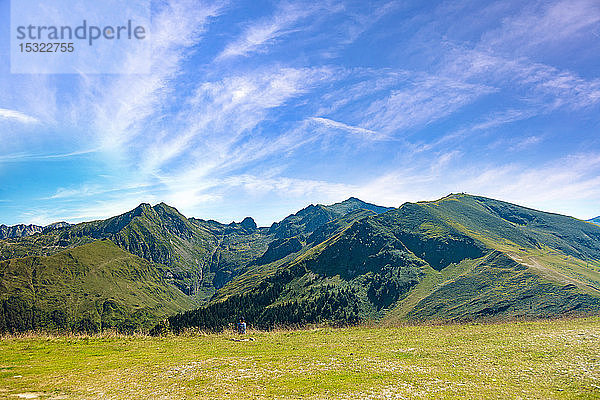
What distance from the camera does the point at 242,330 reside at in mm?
44500

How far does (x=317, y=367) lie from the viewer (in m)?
25.1

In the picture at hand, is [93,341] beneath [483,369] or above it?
above

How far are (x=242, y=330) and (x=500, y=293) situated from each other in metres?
115

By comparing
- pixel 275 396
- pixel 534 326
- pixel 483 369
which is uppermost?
pixel 275 396

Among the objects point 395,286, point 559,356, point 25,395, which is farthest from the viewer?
point 395,286

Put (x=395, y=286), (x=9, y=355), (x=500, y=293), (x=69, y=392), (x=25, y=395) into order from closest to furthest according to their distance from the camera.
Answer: (x=25, y=395), (x=69, y=392), (x=9, y=355), (x=500, y=293), (x=395, y=286)

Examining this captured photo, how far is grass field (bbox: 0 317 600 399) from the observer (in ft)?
62.6

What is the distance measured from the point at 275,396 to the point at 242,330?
27974 mm

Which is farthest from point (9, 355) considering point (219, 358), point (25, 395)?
point (219, 358)

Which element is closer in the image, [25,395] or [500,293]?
[25,395]

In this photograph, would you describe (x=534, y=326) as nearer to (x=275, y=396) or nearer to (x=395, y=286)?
(x=275, y=396)

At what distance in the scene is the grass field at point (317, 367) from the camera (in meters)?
19.1

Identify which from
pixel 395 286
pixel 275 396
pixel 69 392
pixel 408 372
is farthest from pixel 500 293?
pixel 69 392

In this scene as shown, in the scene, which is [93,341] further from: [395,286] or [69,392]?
[395,286]
